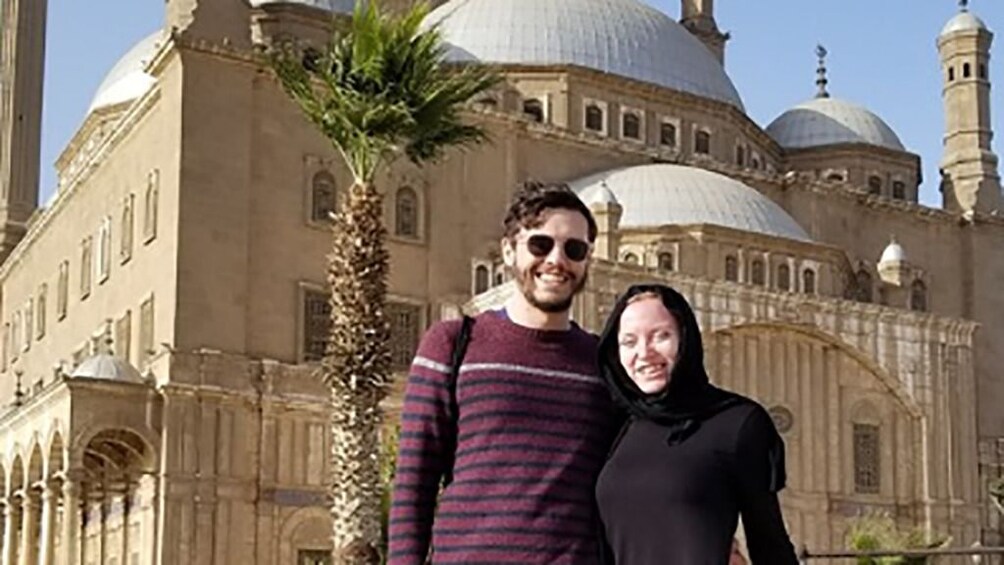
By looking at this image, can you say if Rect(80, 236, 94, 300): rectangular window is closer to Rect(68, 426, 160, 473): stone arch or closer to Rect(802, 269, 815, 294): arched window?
Rect(68, 426, 160, 473): stone arch

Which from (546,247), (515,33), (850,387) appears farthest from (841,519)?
(546,247)

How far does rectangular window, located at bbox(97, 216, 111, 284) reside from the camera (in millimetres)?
31661

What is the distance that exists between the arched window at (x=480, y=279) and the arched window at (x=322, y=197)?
116 inches

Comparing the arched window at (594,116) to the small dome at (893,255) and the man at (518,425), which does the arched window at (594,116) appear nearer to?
the small dome at (893,255)

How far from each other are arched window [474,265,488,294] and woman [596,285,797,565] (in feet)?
86.0

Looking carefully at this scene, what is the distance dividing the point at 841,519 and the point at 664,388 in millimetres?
27159

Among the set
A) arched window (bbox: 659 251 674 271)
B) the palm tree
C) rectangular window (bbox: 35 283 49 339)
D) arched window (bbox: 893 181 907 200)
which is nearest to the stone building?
arched window (bbox: 659 251 674 271)

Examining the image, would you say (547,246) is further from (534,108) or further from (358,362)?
(534,108)

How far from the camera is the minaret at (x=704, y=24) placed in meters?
44.2

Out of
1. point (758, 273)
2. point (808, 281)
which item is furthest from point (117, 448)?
point (808, 281)

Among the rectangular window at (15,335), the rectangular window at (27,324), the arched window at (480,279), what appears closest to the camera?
the arched window at (480,279)

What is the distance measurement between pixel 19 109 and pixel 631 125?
57.0 ft

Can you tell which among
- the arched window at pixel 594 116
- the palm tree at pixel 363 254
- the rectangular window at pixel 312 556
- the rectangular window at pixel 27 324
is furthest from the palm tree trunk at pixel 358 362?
the rectangular window at pixel 27 324

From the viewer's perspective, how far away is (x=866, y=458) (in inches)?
1209
